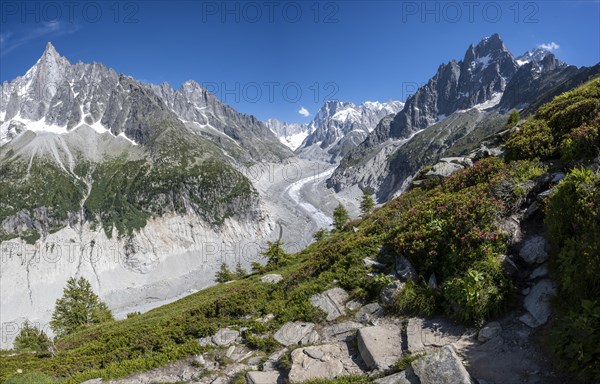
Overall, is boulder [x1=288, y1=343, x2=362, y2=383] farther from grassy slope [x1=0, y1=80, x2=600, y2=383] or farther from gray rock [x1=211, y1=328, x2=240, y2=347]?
gray rock [x1=211, y1=328, x2=240, y2=347]

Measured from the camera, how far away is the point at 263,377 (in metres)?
9.84

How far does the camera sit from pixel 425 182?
70.6 feet

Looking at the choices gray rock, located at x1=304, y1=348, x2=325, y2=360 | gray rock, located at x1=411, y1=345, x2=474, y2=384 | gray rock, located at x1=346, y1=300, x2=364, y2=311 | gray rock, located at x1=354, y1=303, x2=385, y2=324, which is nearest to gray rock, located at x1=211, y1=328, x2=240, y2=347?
gray rock, located at x1=304, y1=348, x2=325, y2=360

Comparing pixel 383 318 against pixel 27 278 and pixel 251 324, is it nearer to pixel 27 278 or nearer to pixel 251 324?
pixel 251 324

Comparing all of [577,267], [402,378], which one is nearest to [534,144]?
[577,267]

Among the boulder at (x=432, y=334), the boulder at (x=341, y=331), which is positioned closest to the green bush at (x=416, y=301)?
the boulder at (x=432, y=334)

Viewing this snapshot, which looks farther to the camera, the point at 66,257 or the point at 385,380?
the point at 66,257

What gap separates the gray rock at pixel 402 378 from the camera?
7.60 m

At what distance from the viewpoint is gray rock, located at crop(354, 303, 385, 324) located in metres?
11.1

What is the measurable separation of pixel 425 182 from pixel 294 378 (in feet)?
52.5

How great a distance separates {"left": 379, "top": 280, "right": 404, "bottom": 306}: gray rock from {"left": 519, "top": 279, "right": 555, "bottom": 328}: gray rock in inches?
144

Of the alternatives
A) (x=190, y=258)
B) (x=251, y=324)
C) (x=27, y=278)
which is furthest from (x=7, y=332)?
(x=251, y=324)

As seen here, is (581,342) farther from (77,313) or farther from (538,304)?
(77,313)

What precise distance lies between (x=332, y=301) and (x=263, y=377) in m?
4.00
